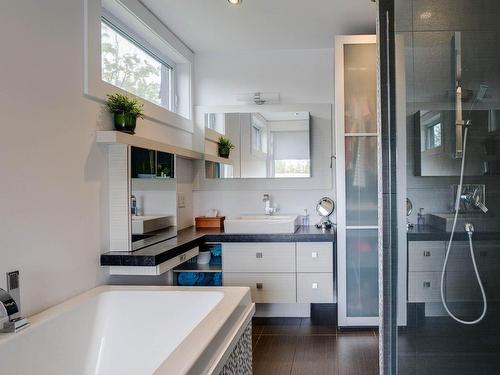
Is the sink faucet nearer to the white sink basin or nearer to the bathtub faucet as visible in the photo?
the white sink basin

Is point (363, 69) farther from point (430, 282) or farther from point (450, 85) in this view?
point (430, 282)

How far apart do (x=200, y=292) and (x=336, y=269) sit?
158 cm

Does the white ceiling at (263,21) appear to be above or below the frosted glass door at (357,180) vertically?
above

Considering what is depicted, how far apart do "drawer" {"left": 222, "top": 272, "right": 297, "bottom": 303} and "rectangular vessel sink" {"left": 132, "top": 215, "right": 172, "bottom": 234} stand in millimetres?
655

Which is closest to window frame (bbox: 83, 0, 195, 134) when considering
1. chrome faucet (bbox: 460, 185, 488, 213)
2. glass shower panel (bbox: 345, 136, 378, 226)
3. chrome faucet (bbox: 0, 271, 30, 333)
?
chrome faucet (bbox: 0, 271, 30, 333)

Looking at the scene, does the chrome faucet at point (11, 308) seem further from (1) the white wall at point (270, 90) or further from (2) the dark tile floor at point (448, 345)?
(1) the white wall at point (270, 90)

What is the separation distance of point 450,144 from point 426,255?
17.8 inches

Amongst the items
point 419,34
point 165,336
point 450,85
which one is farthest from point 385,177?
point 165,336

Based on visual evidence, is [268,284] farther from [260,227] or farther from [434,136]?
[434,136]

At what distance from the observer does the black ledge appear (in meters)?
2.45

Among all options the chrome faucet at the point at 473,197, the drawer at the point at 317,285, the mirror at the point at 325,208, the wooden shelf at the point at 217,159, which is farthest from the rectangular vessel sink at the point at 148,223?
the chrome faucet at the point at 473,197

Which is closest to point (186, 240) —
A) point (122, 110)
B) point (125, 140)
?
point (125, 140)

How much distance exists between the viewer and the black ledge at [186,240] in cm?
245

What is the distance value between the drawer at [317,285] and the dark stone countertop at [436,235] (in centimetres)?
165
